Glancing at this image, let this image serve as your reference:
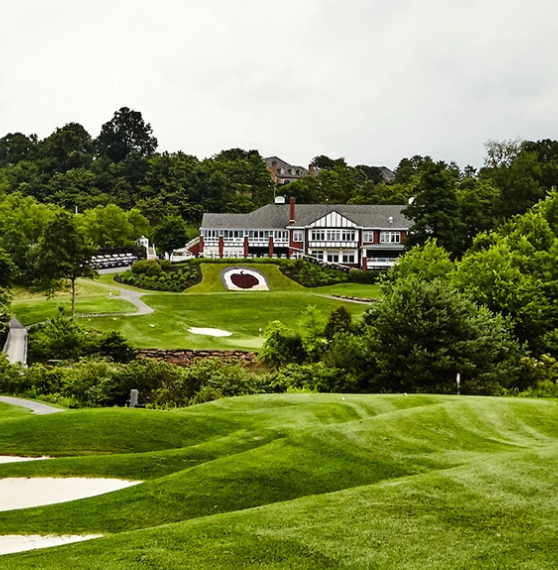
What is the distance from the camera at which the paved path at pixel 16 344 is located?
32.5 m

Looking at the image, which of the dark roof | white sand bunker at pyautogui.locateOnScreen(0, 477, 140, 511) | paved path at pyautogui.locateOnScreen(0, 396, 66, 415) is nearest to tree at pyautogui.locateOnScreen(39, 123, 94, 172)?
the dark roof

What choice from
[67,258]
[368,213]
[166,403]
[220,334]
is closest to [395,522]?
[166,403]

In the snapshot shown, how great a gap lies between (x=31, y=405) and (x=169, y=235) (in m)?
55.3

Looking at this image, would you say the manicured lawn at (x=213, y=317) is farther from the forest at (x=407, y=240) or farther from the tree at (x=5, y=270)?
the tree at (x=5, y=270)

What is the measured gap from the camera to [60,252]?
42.5 meters

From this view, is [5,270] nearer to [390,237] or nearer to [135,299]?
[135,299]

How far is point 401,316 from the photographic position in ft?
74.3

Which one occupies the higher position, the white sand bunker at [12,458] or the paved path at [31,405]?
the white sand bunker at [12,458]

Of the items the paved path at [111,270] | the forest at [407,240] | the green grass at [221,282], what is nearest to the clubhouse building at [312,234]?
the forest at [407,240]

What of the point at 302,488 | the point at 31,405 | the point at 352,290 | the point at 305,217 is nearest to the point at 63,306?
the point at 31,405

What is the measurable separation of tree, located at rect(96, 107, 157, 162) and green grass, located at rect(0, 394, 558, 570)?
12336cm

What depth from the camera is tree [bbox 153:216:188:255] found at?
75062mm

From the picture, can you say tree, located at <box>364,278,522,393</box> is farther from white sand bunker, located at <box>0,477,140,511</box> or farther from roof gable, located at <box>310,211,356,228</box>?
roof gable, located at <box>310,211,356,228</box>

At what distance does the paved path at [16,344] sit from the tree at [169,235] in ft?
117
